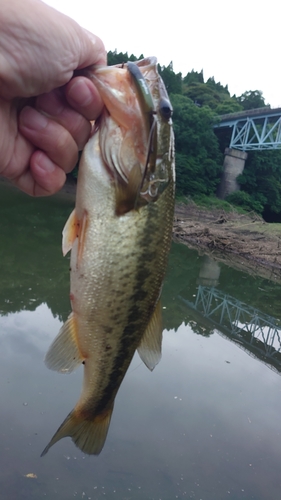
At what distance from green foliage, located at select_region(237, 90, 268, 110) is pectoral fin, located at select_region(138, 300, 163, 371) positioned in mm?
72889

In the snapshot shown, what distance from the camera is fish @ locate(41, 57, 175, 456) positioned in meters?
1.94

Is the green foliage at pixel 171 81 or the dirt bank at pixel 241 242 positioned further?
the green foliage at pixel 171 81

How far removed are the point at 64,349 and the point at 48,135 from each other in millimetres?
1152

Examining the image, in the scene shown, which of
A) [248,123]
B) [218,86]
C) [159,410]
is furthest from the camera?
[218,86]

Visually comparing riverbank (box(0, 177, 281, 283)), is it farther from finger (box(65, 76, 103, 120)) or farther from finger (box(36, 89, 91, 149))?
finger (box(65, 76, 103, 120))

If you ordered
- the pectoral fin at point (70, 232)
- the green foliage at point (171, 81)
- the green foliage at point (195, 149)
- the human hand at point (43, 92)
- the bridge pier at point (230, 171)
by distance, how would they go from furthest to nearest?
1. the green foliage at point (171, 81)
2. the bridge pier at point (230, 171)
3. the green foliage at point (195, 149)
4. the pectoral fin at point (70, 232)
5. the human hand at point (43, 92)

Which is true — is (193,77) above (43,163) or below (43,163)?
above

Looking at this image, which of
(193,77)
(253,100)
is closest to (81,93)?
(253,100)

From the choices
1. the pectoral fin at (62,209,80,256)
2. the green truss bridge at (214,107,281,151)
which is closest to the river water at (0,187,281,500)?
the pectoral fin at (62,209,80,256)

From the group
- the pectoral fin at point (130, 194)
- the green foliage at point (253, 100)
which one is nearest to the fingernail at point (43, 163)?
the pectoral fin at point (130, 194)

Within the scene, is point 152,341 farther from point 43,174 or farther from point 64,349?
point 43,174

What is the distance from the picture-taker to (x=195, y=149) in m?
A: 45.5

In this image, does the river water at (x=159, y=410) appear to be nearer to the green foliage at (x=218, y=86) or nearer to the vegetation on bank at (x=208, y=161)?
the vegetation on bank at (x=208, y=161)

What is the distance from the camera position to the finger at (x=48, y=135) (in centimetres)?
219
